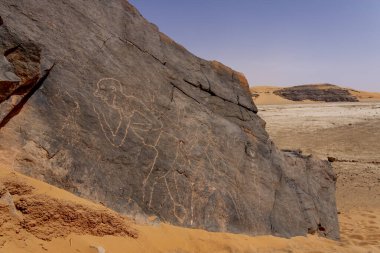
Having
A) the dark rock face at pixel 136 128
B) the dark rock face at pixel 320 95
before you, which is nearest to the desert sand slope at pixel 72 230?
the dark rock face at pixel 136 128

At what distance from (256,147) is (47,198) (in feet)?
13.7

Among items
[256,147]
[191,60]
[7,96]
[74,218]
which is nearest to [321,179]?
[256,147]

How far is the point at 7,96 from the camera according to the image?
4066 mm

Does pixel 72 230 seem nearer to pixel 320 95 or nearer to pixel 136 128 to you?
pixel 136 128

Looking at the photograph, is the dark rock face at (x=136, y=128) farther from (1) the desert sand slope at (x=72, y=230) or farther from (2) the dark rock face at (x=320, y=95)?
(2) the dark rock face at (x=320, y=95)

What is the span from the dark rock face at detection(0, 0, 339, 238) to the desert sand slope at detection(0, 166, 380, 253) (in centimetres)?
29

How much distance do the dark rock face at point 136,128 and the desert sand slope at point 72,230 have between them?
Answer: 0.29m

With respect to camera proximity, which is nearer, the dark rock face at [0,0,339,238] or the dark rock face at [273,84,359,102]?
the dark rock face at [0,0,339,238]

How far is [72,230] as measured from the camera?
11.8ft

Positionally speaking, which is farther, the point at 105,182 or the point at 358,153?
the point at 358,153

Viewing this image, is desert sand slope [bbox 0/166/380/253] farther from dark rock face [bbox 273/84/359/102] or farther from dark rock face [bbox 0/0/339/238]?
dark rock face [bbox 273/84/359/102]

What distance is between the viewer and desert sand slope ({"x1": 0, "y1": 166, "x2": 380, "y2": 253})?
3.27m

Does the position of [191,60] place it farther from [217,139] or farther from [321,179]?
[321,179]

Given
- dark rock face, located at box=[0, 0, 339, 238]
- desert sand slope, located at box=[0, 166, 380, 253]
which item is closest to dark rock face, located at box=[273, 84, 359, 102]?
dark rock face, located at box=[0, 0, 339, 238]
